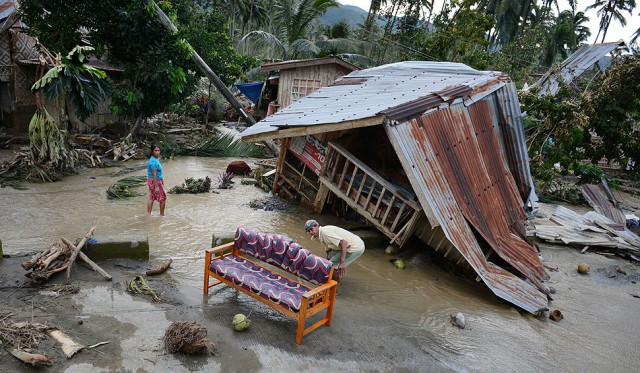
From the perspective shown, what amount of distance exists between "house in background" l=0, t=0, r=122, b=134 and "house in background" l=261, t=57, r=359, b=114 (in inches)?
271

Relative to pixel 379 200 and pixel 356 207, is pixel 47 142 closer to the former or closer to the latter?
pixel 356 207

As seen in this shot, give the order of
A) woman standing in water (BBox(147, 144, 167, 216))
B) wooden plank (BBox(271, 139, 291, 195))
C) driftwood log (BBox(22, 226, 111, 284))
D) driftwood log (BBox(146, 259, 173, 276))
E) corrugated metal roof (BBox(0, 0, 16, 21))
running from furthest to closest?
corrugated metal roof (BBox(0, 0, 16, 21)) < wooden plank (BBox(271, 139, 291, 195)) < woman standing in water (BBox(147, 144, 167, 216)) < driftwood log (BBox(146, 259, 173, 276)) < driftwood log (BBox(22, 226, 111, 284))

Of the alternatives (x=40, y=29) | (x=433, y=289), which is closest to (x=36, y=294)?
(x=433, y=289)

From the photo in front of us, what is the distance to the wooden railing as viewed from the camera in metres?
8.28

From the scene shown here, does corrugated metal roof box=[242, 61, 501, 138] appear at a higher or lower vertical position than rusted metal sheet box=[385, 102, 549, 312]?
higher

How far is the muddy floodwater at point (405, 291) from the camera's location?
5.74 meters

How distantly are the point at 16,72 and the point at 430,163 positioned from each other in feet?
47.4

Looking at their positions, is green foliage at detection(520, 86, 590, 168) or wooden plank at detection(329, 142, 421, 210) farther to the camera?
green foliage at detection(520, 86, 590, 168)

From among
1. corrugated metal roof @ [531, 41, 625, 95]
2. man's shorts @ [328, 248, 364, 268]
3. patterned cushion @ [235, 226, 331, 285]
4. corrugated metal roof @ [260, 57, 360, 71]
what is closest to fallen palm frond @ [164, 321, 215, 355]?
patterned cushion @ [235, 226, 331, 285]

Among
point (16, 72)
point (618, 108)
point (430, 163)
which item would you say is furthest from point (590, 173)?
point (16, 72)

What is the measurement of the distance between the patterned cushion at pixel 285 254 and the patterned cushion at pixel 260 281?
0.16m

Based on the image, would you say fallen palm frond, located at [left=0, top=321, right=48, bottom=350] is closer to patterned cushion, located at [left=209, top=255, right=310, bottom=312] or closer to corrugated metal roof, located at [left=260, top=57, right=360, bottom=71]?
patterned cushion, located at [left=209, top=255, right=310, bottom=312]

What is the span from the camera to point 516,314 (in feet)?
23.3

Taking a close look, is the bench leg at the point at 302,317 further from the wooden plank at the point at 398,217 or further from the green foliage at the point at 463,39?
the green foliage at the point at 463,39
